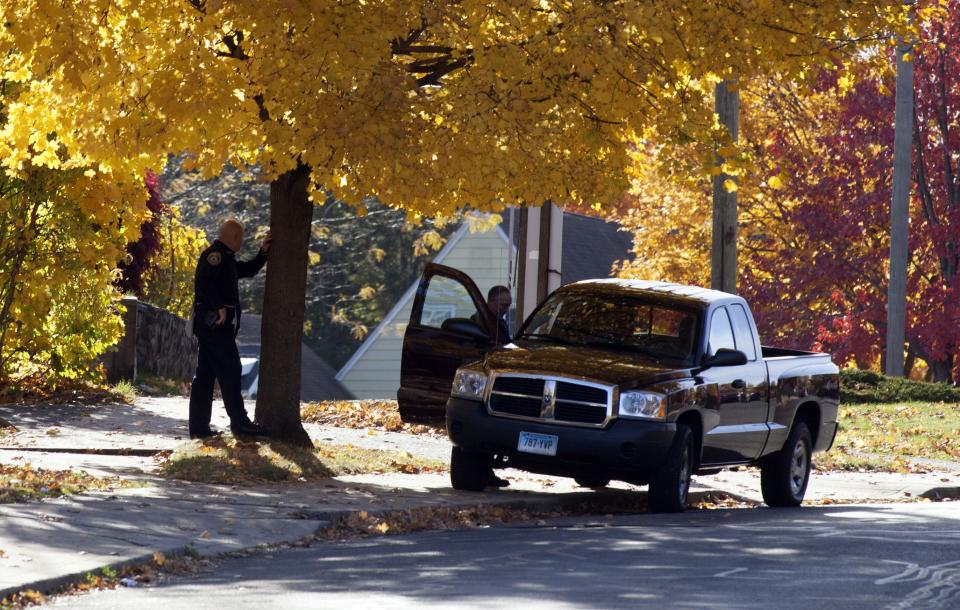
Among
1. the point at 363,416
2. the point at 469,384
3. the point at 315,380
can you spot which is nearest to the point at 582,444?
the point at 469,384

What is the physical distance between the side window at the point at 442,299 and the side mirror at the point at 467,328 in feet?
0.51

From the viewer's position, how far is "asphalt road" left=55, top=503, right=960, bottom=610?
828 centimetres

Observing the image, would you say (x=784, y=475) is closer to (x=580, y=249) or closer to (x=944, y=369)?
(x=944, y=369)

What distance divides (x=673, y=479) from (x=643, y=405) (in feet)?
2.23

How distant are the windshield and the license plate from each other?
129 centimetres

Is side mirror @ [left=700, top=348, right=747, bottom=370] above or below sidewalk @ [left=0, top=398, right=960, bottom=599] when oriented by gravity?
above

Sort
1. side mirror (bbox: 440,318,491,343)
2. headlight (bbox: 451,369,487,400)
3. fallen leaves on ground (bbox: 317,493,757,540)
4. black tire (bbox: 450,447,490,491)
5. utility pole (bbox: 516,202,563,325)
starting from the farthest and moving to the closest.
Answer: utility pole (bbox: 516,202,563,325) < side mirror (bbox: 440,318,491,343) < black tire (bbox: 450,447,490,491) < headlight (bbox: 451,369,487,400) < fallen leaves on ground (bbox: 317,493,757,540)

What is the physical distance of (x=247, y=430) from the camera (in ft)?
48.2

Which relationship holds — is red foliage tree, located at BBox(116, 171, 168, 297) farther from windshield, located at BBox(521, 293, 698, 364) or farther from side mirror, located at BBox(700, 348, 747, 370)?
side mirror, located at BBox(700, 348, 747, 370)

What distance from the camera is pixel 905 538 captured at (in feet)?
37.9

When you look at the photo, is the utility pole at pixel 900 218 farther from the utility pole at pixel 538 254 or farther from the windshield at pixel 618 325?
the windshield at pixel 618 325

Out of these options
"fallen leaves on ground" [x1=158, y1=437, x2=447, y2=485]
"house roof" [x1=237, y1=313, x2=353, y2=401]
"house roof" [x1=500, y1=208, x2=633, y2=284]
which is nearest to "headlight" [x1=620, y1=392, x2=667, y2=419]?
"fallen leaves on ground" [x1=158, y1=437, x2=447, y2=485]

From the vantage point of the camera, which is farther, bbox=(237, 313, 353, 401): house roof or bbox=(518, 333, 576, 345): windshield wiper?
bbox=(237, 313, 353, 401): house roof

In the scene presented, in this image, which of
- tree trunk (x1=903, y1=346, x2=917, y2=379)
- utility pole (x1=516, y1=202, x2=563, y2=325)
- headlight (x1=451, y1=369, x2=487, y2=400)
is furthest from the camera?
tree trunk (x1=903, y1=346, x2=917, y2=379)
